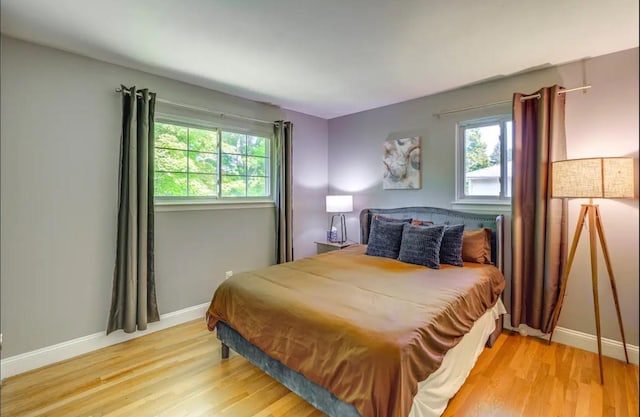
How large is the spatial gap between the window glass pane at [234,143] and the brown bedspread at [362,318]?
1.69 m

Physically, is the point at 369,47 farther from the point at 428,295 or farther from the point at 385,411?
the point at 385,411

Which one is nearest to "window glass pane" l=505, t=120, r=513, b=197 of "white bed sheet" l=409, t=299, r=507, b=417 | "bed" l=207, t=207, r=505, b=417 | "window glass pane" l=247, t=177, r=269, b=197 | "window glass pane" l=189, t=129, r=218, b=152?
"bed" l=207, t=207, r=505, b=417

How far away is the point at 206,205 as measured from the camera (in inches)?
135

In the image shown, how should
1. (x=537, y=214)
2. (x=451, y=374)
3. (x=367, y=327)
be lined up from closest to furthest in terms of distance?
(x=367, y=327), (x=451, y=374), (x=537, y=214)

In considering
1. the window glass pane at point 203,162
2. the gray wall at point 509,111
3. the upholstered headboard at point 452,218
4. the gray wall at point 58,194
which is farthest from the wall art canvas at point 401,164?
the gray wall at point 58,194

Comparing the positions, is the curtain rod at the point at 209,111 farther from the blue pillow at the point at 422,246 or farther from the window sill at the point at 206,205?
the blue pillow at the point at 422,246

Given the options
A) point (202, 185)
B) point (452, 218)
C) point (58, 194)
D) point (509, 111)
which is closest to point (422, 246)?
point (452, 218)

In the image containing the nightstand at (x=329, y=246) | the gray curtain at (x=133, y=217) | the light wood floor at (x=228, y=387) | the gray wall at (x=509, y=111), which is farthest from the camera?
the nightstand at (x=329, y=246)

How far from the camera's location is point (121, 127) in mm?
2820

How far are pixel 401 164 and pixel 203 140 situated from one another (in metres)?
2.31

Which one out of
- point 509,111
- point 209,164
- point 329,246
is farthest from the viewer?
point 329,246

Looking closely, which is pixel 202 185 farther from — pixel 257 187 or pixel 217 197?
pixel 257 187

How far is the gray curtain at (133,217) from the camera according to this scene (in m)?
2.76

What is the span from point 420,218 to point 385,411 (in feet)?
8.17
